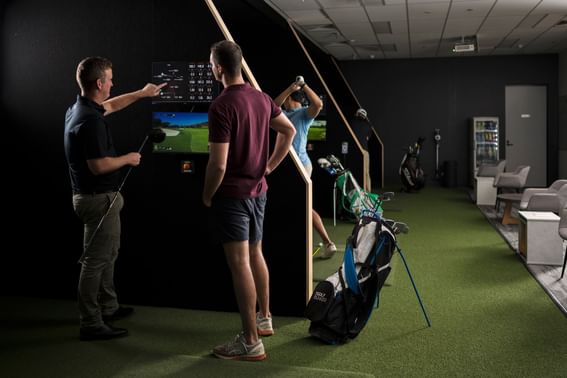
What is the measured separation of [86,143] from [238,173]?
0.92 meters

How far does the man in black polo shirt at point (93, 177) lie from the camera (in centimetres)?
309

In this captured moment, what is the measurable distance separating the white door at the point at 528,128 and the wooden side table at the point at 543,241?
27.3 ft

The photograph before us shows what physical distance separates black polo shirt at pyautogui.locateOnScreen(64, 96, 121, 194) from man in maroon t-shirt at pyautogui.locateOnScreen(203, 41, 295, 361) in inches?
29.9

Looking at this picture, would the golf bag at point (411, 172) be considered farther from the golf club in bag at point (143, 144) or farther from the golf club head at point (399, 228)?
the golf club in bag at point (143, 144)

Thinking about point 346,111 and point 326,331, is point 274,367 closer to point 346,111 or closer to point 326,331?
point 326,331

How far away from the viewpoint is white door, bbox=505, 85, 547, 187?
1274 centimetres

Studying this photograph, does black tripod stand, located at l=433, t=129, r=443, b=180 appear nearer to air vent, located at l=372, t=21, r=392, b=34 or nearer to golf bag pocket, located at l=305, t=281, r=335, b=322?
air vent, located at l=372, t=21, r=392, b=34

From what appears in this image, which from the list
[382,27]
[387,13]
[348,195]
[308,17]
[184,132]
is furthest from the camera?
[382,27]

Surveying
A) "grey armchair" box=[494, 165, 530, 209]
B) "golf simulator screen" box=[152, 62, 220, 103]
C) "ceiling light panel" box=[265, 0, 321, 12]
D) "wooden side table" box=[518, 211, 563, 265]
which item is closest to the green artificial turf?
"wooden side table" box=[518, 211, 563, 265]

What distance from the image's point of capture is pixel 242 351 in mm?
2932

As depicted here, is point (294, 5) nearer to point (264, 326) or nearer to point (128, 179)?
point (128, 179)

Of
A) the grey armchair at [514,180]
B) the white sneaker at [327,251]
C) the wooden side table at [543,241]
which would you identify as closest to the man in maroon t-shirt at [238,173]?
the white sneaker at [327,251]

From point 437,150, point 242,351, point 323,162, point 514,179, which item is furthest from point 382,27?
point 242,351

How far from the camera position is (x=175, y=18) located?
12.0ft
